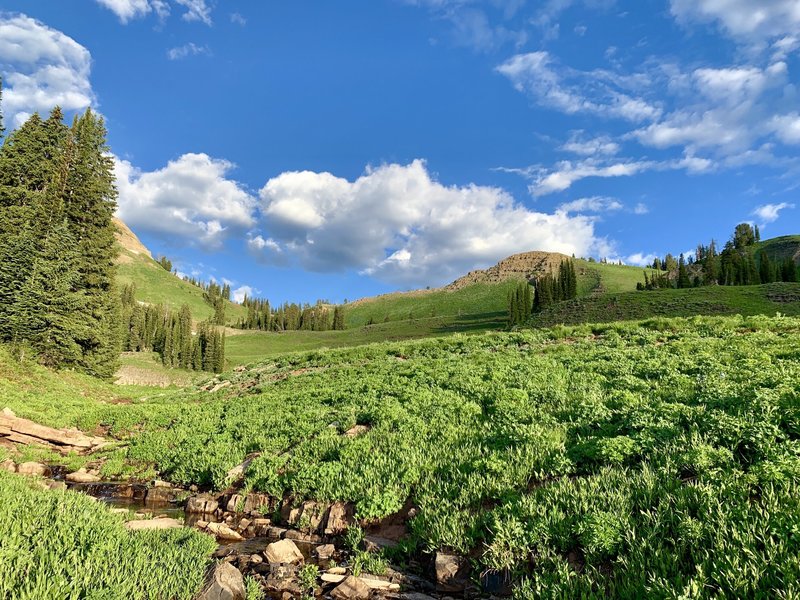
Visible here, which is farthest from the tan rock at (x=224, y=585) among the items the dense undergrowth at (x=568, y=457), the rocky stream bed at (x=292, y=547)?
the dense undergrowth at (x=568, y=457)

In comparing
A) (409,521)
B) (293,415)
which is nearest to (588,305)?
(293,415)

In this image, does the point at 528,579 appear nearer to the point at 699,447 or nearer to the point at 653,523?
the point at 653,523

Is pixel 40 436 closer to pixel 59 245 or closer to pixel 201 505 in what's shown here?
pixel 201 505

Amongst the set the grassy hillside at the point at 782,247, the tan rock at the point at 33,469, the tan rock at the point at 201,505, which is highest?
the grassy hillside at the point at 782,247

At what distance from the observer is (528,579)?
5203 mm

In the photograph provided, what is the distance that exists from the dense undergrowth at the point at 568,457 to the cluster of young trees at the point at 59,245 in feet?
51.4

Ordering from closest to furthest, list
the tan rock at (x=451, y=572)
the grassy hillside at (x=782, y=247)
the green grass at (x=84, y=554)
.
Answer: the green grass at (x=84, y=554) → the tan rock at (x=451, y=572) → the grassy hillside at (x=782, y=247)

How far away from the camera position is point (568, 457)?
25.2 feet

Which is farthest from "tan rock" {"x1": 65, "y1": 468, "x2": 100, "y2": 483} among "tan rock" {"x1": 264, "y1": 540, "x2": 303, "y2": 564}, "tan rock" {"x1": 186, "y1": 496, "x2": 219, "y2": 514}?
"tan rock" {"x1": 264, "y1": 540, "x2": 303, "y2": 564}

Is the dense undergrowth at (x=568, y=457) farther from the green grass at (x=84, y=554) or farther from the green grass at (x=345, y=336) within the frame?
the green grass at (x=345, y=336)

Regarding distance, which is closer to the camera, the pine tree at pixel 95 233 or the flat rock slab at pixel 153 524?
the flat rock slab at pixel 153 524

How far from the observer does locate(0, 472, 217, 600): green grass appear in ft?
15.3

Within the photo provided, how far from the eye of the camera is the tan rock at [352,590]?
563 cm

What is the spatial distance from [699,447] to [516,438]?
3349 millimetres
